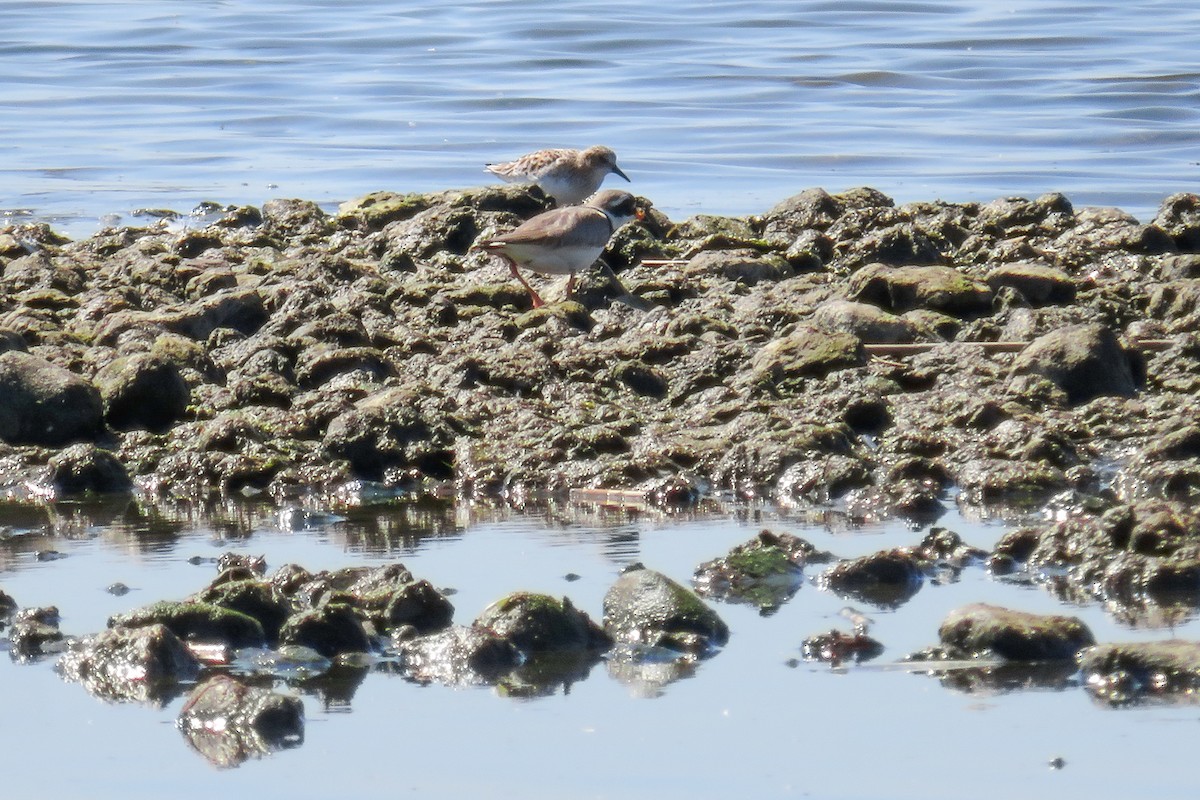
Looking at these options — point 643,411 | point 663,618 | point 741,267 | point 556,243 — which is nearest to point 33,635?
point 663,618

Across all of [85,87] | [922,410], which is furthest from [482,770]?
[85,87]

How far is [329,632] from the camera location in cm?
553

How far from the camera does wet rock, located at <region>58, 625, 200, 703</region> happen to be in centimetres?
530

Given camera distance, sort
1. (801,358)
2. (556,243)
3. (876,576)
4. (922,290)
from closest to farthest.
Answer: (876,576), (801,358), (922,290), (556,243)

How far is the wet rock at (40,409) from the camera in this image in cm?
841

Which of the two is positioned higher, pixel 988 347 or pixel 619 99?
pixel 619 99

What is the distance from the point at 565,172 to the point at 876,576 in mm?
8656

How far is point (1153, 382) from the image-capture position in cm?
877

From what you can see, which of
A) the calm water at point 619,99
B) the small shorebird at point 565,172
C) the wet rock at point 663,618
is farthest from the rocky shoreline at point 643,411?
the calm water at point 619,99

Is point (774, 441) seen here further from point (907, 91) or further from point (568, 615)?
point (907, 91)

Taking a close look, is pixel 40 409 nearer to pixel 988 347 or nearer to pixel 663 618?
pixel 663 618

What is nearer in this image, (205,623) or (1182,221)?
(205,623)

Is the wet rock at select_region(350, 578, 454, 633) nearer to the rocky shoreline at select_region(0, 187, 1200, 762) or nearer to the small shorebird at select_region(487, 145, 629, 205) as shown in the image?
the rocky shoreline at select_region(0, 187, 1200, 762)

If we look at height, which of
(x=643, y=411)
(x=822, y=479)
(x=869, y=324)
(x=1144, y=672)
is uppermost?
(x=869, y=324)
